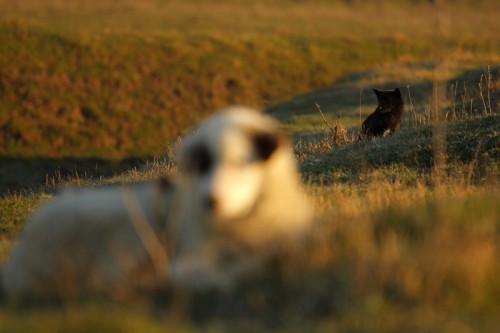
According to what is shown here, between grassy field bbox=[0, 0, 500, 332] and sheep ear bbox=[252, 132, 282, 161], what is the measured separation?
84 centimetres

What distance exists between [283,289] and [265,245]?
0.41m

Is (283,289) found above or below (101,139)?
above

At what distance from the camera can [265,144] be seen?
17.3 ft

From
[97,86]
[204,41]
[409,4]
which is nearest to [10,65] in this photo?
[97,86]

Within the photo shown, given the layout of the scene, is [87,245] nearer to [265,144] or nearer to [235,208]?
[235,208]

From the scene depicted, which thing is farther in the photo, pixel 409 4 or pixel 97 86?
pixel 409 4

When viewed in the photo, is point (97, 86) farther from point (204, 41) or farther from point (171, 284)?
point (171, 284)

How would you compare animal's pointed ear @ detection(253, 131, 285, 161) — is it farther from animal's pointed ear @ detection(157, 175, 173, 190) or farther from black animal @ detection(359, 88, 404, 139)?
black animal @ detection(359, 88, 404, 139)

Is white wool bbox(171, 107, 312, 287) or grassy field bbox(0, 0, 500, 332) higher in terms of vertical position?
white wool bbox(171, 107, 312, 287)

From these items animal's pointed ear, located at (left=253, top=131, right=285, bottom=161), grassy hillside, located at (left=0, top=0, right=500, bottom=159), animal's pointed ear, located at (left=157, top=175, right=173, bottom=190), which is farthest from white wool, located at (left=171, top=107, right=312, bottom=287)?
grassy hillside, located at (left=0, top=0, right=500, bottom=159)

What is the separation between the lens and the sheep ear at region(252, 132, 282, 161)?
525 cm

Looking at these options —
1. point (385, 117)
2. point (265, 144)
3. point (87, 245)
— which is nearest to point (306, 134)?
point (385, 117)

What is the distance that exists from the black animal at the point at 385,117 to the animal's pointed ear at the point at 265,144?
10.4 m

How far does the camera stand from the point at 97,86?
1384 inches
